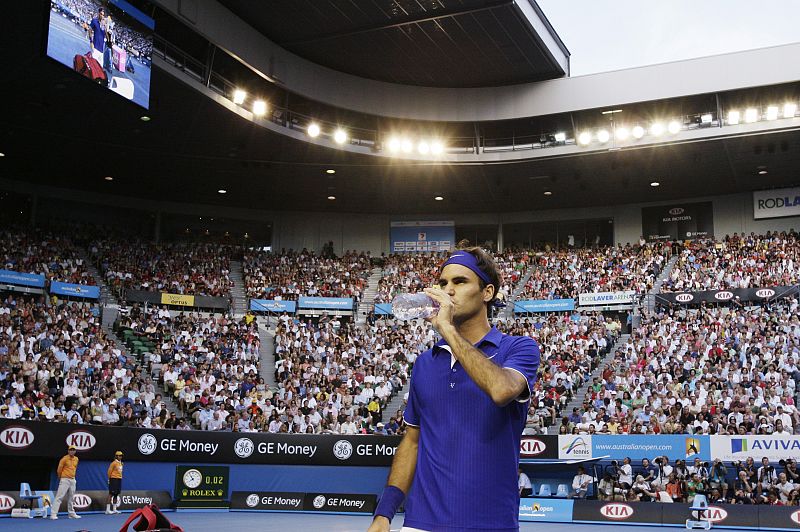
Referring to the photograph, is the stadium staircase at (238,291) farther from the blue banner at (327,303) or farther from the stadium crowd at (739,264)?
the stadium crowd at (739,264)

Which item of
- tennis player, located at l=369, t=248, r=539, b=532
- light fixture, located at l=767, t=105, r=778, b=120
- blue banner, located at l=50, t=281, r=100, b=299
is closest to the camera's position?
tennis player, located at l=369, t=248, r=539, b=532

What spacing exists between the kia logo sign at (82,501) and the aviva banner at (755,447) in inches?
665

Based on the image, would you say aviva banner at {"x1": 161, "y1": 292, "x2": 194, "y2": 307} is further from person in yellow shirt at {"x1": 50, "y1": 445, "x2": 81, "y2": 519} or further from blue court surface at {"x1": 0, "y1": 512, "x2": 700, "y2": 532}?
person in yellow shirt at {"x1": 50, "y1": 445, "x2": 81, "y2": 519}

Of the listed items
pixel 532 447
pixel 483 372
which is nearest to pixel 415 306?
pixel 483 372

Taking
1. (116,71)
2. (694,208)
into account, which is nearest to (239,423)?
(116,71)

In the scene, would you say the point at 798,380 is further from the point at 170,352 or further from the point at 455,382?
the point at 455,382

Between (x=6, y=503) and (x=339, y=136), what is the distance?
20.9 metres

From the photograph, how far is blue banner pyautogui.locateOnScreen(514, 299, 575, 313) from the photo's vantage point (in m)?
38.3

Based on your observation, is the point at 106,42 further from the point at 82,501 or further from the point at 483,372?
the point at 483,372

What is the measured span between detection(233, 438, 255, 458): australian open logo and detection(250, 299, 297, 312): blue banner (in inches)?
567

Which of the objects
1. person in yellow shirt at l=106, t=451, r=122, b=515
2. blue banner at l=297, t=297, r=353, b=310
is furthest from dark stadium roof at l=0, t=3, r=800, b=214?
person in yellow shirt at l=106, t=451, r=122, b=515

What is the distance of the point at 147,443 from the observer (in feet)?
77.5

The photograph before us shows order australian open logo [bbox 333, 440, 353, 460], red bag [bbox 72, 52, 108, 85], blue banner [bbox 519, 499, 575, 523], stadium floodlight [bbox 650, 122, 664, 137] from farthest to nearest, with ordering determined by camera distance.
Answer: stadium floodlight [bbox 650, 122, 664, 137], australian open logo [bbox 333, 440, 353, 460], blue banner [bbox 519, 499, 575, 523], red bag [bbox 72, 52, 108, 85]

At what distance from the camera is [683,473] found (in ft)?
73.2
